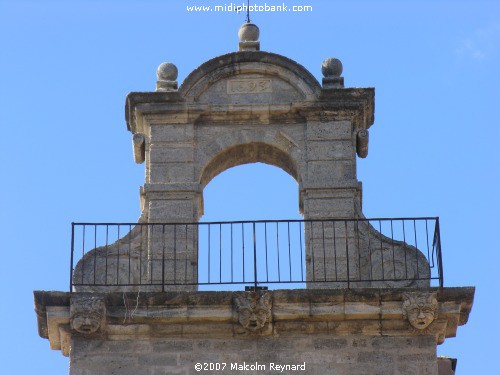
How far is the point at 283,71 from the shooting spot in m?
24.2

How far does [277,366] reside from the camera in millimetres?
22047

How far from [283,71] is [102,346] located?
4.36 m

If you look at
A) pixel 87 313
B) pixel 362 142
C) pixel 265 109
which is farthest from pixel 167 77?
pixel 87 313

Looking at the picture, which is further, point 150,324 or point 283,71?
point 283,71

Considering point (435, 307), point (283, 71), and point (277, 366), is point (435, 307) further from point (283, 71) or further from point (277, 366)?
point (283, 71)

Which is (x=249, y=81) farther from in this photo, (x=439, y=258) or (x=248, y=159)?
(x=439, y=258)

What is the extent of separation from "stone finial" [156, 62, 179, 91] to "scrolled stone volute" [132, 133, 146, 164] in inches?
26.5

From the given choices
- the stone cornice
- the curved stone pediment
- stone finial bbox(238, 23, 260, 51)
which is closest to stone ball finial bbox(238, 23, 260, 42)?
stone finial bbox(238, 23, 260, 51)

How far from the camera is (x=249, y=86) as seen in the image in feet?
79.8

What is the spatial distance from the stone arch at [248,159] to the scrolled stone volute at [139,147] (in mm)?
819

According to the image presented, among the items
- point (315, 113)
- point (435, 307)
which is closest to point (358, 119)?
point (315, 113)

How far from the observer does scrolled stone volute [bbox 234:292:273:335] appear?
2205 cm

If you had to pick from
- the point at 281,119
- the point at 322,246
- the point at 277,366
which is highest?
the point at 281,119

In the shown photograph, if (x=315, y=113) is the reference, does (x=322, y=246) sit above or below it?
below
